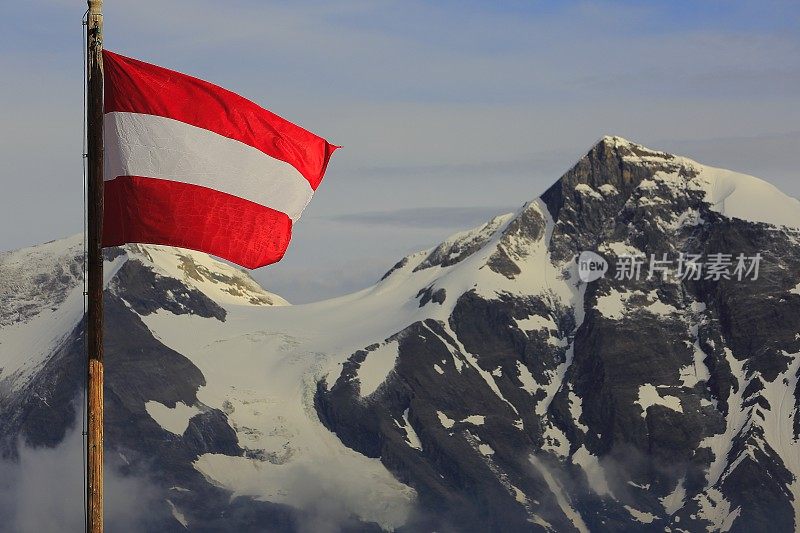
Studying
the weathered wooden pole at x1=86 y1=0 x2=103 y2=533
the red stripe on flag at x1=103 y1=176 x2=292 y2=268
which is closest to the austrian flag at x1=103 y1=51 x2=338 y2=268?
the red stripe on flag at x1=103 y1=176 x2=292 y2=268

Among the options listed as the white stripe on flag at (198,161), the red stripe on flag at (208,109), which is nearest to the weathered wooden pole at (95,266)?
the red stripe on flag at (208,109)

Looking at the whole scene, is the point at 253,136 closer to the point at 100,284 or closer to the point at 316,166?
the point at 316,166

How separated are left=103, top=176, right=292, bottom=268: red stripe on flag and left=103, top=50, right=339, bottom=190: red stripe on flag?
1.62 m

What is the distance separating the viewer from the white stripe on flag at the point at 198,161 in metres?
49.6

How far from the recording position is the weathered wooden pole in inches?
1838

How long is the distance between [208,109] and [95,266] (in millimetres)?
6065

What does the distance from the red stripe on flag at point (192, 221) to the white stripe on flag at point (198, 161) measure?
25cm

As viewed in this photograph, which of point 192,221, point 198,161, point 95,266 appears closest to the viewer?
point 95,266

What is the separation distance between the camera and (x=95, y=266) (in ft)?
155

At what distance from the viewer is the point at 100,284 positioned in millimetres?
47406

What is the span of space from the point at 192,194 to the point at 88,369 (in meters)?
6.48

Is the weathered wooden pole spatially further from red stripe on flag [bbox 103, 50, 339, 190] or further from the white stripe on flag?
the white stripe on flag

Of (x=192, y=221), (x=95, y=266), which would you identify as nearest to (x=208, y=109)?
(x=192, y=221)

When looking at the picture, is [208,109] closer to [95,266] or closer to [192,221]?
[192,221]
